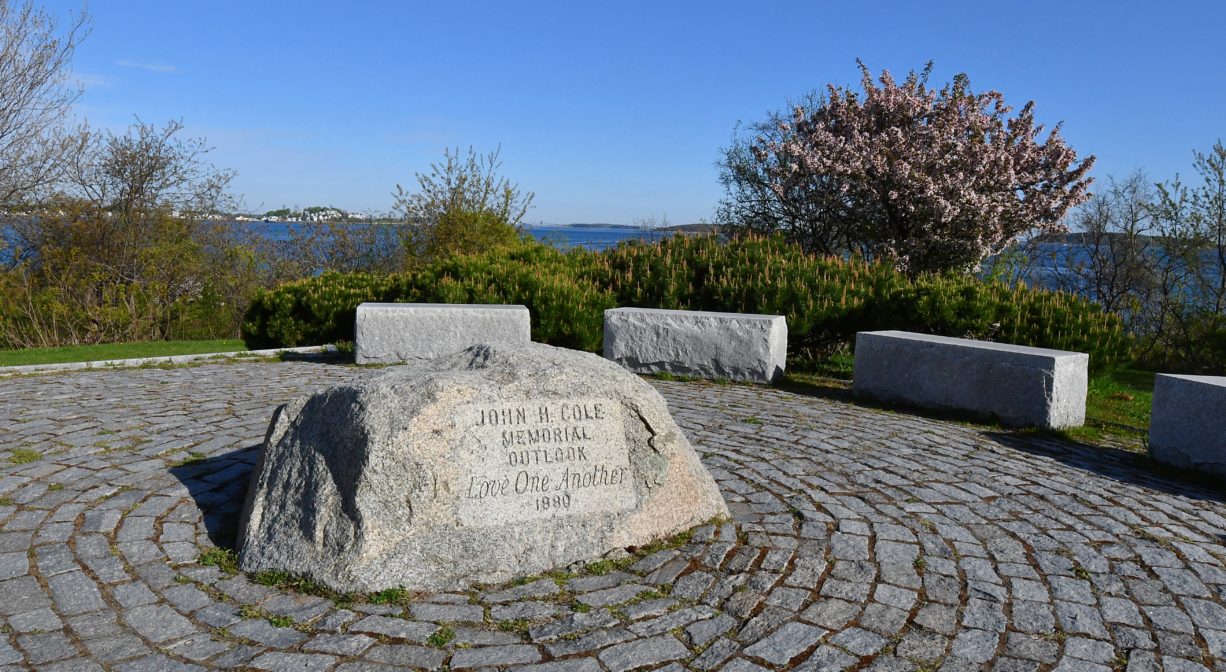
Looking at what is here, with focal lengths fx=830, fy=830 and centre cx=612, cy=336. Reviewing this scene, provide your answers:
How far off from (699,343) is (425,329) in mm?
3130

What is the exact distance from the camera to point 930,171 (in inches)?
557

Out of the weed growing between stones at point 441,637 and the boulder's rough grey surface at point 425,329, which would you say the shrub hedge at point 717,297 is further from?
the weed growing between stones at point 441,637

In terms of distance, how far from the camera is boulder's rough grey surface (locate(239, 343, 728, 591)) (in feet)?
11.7

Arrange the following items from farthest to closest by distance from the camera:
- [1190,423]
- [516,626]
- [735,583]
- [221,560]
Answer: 1. [1190,423]
2. [221,560]
3. [735,583]
4. [516,626]

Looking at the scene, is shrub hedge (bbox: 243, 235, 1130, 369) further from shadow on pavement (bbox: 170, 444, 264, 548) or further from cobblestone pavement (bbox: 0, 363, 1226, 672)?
shadow on pavement (bbox: 170, 444, 264, 548)

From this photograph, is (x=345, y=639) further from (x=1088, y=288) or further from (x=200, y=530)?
(x=1088, y=288)

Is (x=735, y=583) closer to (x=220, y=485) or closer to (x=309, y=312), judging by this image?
(x=220, y=485)

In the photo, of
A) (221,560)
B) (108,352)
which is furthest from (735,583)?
(108,352)

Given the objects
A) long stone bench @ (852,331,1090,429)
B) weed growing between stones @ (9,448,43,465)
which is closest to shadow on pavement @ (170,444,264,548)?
weed growing between stones @ (9,448,43,465)

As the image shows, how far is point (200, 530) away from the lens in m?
4.11

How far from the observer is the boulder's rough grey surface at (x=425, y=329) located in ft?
31.0

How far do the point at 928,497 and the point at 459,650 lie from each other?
313 centimetres

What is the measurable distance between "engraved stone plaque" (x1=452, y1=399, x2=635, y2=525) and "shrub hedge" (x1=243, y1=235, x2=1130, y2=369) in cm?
631

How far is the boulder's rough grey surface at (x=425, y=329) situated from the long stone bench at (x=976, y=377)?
3.84 metres
